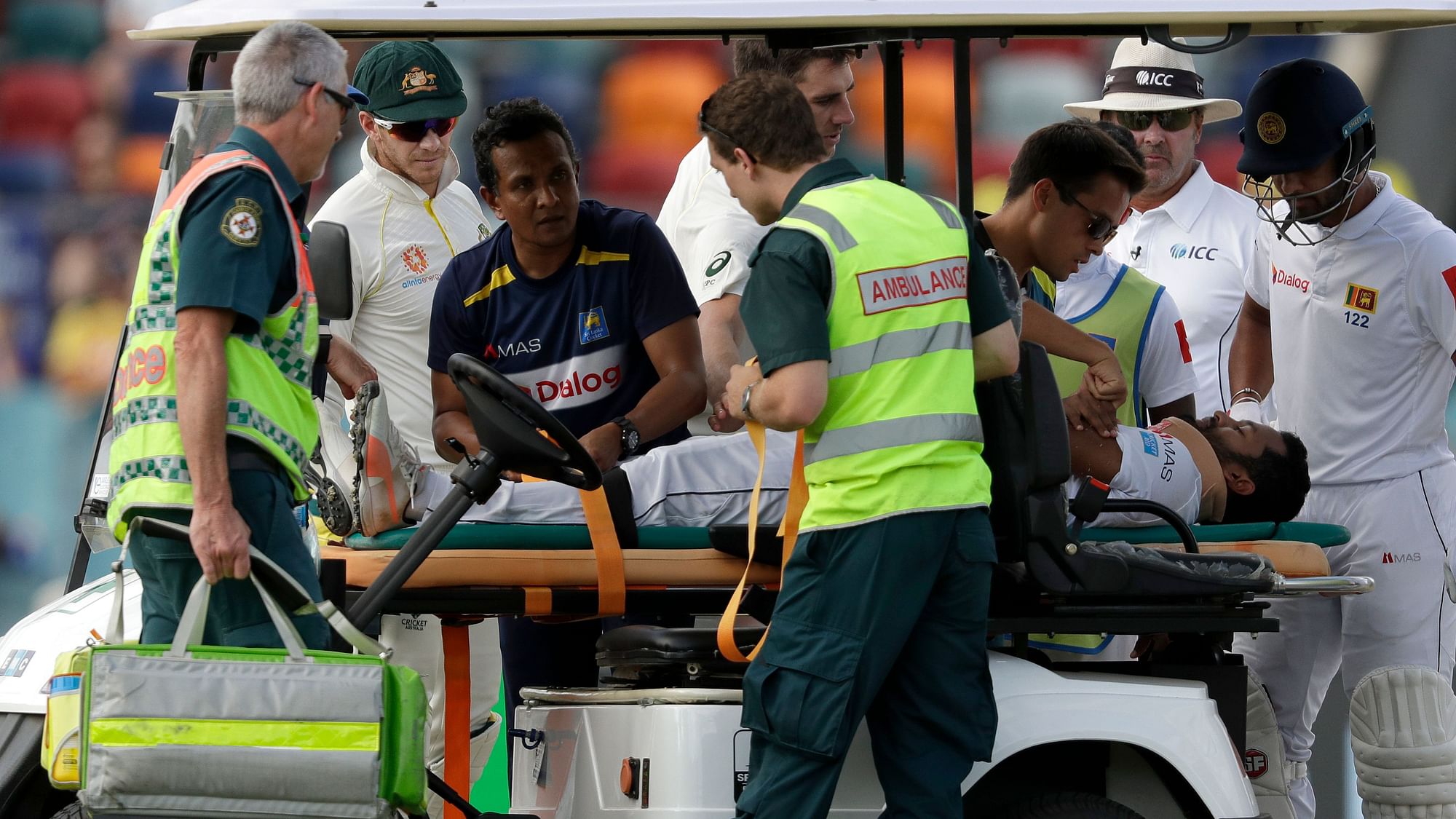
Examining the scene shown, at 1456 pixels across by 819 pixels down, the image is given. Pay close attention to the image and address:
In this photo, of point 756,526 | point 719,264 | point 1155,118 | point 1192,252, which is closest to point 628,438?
point 756,526

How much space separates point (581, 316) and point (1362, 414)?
2133 mm

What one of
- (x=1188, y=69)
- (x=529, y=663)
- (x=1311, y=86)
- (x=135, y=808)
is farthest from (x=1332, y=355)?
(x=135, y=808)

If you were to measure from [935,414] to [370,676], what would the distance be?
45.5 inches

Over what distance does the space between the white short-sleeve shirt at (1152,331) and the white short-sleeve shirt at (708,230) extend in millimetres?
915

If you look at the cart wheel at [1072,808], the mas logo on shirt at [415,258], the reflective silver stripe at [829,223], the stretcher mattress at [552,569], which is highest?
the reflective silver stripe at [829,223]

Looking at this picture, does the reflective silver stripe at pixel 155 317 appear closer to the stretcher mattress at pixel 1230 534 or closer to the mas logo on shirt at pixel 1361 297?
the stretcher mattress at pixel 1230 534

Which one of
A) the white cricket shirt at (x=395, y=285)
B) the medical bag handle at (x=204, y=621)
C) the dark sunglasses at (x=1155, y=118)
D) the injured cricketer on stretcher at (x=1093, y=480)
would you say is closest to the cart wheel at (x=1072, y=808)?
the injured cricketer on stretcher at (x=1093, y=480)

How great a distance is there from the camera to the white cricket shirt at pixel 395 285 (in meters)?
5.10

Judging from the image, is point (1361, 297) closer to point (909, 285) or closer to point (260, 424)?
point (909, 285)

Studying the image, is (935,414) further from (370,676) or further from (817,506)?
(370,676)

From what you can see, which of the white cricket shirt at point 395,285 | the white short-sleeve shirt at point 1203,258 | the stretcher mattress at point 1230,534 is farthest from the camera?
the white short-sleeve shirt at point 1203,258

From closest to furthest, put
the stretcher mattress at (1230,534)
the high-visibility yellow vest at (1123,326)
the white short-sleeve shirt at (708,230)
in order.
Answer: the stretcher mattress at (1230,534) < the white short-sleeve shirt at (708,230) < the high-visibility yellow vest at (1123,326)

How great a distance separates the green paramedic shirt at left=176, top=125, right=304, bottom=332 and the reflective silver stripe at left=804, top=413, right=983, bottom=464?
1093 millimetres

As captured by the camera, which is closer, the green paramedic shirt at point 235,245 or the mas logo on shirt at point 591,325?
the green paramedic shirt at point 235,245
